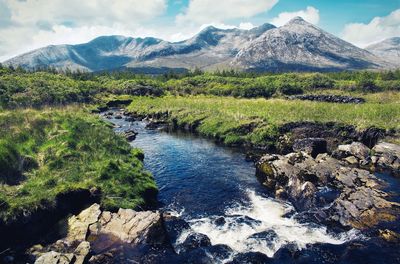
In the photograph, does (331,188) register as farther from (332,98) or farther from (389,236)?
(332,98)

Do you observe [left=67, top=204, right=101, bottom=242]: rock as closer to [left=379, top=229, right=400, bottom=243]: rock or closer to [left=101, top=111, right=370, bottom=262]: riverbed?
[left=101, top=111, right=370, bottom=262]: riverbed

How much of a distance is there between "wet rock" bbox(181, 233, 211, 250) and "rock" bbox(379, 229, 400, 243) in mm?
15968

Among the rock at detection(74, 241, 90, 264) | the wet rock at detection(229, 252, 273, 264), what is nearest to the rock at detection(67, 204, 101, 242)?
the rock at detection(74, 241, 90, 264)

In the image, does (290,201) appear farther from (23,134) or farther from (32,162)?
(23,134)

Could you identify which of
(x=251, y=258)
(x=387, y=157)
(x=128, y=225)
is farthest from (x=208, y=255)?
(x=387, y=157)

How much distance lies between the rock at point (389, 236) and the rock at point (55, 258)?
87.8 feet

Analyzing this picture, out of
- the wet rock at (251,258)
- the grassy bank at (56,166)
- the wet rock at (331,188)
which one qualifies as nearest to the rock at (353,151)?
the wet rock at (331,188)

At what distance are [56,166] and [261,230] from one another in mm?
23302

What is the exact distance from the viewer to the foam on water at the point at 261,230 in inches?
1155

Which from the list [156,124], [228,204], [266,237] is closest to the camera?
[266,237]

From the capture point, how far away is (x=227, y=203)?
38.6 metres

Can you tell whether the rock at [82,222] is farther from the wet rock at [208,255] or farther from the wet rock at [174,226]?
the wet rock at [208,255]

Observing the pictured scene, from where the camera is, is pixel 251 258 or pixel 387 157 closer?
pixel 251 258

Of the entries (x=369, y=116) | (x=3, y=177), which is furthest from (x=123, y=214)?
(x=369, y=116)
